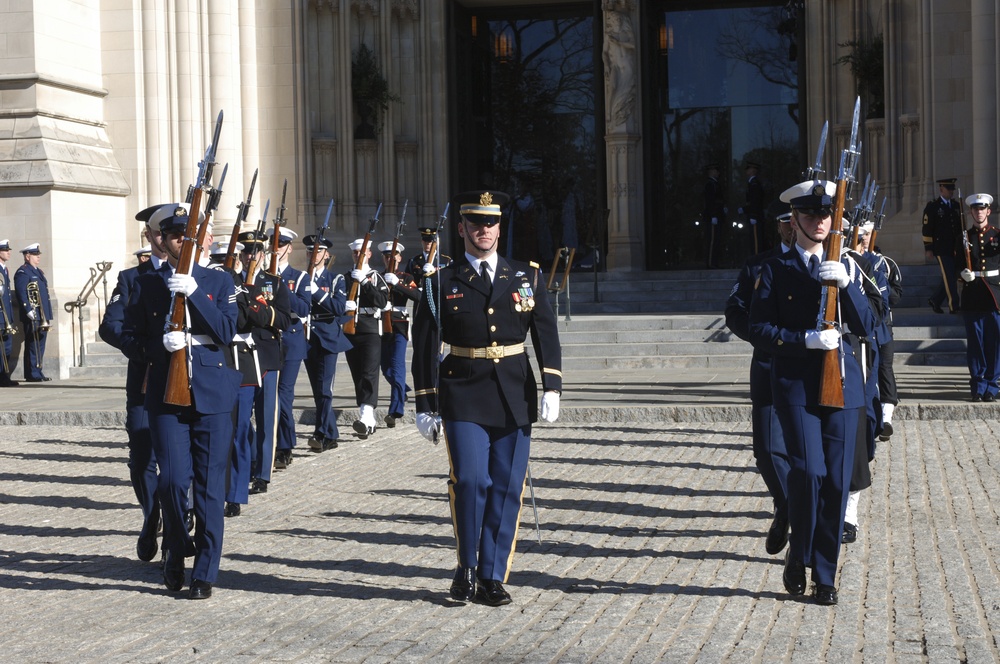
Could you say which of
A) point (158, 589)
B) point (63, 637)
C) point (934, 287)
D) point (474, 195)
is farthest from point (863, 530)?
point (934, 287)

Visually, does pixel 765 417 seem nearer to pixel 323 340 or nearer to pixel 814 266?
pixel 814 266

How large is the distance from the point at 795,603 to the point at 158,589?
9.46 ft

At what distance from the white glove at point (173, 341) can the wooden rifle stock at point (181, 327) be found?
0.10ft

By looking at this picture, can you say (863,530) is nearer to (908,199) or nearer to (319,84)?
(908,199)

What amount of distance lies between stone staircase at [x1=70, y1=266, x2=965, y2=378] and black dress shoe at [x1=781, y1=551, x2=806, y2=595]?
11143 millimetres

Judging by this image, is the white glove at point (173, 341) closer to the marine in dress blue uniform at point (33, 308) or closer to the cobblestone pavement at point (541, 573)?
the cobblestone pavement at point (541, 573)

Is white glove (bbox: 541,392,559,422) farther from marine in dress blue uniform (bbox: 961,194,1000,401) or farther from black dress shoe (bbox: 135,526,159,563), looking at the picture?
marine in dress blue uniform (bbox: 961,194,1000,401)

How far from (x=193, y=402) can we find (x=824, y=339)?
9.22 feet

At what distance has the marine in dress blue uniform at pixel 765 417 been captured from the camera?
717cm

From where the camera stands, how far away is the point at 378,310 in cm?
1301

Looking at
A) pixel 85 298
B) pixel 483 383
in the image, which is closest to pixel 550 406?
pixel 483 383

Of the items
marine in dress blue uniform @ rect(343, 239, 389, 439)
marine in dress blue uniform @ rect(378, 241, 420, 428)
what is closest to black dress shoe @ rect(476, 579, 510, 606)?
marine in dress blue uniform @ rect(343, 239, 389, 439)

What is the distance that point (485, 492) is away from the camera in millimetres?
6422

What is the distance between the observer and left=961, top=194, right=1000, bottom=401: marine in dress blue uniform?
13.7 metres
